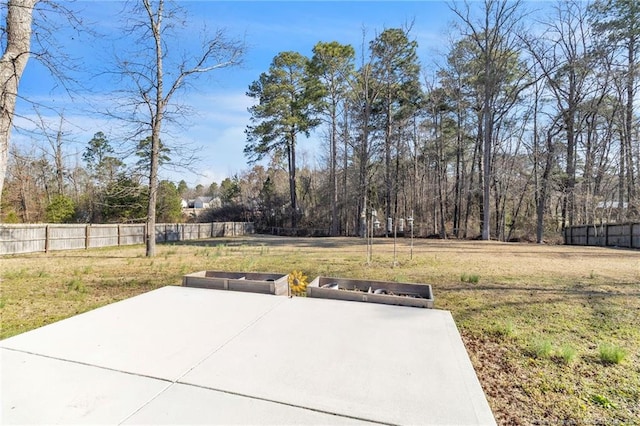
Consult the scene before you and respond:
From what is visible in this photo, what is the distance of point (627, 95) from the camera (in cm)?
1473

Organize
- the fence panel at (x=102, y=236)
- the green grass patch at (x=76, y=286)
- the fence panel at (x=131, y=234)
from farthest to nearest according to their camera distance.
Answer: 1. the fence panel at (x=131, y=234)
2. the fence panel at (x=102, y=236)
3. the green grass patch at (x=76, y=286)

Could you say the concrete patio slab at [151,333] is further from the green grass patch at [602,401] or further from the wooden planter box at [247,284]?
the green grass patch at [602,401]

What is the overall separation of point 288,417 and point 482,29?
18975 millimetres

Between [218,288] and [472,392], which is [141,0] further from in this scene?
[472,392]

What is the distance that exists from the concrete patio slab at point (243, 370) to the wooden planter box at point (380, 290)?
0.32 meters

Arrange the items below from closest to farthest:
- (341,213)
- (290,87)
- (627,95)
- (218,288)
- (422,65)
Result: (218,288) < (627,95) < (422,65) < (290,87) < (341,213)

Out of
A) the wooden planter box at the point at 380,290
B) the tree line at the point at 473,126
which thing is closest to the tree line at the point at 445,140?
the tree line at the point at 473,126

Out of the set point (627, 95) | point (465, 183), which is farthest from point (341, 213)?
point (627, 95)

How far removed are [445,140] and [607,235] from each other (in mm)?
10809

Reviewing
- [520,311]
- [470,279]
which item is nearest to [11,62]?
[520,311]

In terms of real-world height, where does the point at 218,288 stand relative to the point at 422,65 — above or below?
below

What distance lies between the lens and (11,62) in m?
2.76

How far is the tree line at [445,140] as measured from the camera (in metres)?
14.6

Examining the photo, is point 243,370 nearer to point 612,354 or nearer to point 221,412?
point 221,412
